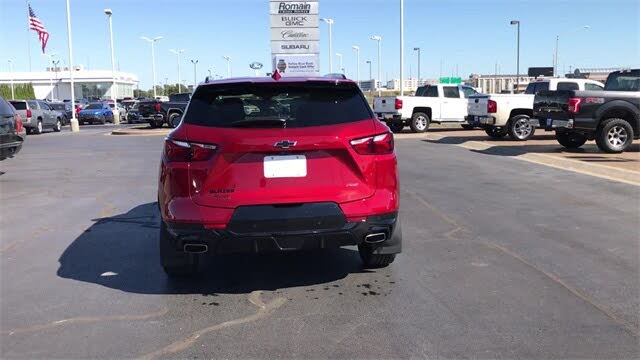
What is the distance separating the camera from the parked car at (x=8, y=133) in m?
11.8

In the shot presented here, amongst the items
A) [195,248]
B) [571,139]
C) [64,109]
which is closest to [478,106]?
[571,139]

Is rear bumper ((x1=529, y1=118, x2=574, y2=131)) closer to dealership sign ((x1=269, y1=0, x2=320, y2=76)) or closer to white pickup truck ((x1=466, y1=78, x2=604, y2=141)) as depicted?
white pickup truck ((x1=466, y1=78, x2=604, y2=141))

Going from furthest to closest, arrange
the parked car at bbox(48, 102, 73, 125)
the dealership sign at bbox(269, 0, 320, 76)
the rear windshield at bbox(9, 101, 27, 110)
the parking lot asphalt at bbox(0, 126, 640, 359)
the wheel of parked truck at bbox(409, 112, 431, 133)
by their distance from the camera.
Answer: the parked car at bbox(48, 102, 73, 125)
the rear windshield at bbox(9, 101, 27, 110)
the wheel of parked truck at bbox(409, 112, 431, 133)
the dealership sign at bbox(269, 0, 320, 76)
the parking lot asphalt at bbox(0, 126, 640, 359)

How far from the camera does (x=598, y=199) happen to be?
29.3 feet

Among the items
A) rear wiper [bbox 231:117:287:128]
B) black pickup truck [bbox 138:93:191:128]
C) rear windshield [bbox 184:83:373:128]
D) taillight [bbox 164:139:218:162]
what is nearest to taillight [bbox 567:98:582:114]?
rear windshield [bbox 184:83:373:128]

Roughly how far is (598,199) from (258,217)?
653 centimetres

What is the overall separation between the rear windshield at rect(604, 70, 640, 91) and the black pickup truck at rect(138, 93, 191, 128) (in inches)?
797

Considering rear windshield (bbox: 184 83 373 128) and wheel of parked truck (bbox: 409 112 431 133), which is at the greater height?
rear windshield (bbox: 184 83 373 128)

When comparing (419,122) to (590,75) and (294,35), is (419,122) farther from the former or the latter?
(590,75)

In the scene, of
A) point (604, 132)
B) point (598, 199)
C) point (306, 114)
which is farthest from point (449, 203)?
point (604, 132)

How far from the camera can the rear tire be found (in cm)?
533

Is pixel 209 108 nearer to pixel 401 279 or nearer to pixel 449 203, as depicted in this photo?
pixel 401 279

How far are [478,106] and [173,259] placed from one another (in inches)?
666

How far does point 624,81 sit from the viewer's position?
14.8 meters
